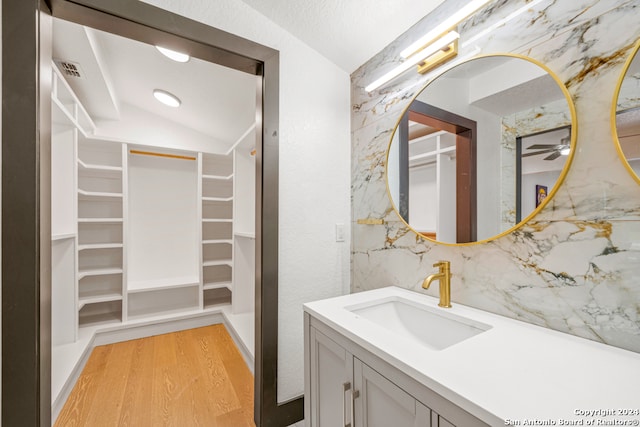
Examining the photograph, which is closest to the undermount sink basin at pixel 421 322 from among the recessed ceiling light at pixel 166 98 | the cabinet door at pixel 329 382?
the cabinet door at pixel 329 382

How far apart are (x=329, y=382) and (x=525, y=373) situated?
2.18 feet

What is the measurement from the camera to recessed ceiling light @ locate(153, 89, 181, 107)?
2.51m

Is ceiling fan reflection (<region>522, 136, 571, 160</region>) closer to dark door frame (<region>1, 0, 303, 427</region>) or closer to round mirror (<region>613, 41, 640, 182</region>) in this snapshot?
round mirror (<region>613, 41, 640, 182</region>)

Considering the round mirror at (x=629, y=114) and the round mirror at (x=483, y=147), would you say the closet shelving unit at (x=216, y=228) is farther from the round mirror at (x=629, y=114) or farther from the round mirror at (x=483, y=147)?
the round mirror at (x=629, y=114)

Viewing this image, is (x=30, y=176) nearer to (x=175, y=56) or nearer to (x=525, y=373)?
(x=175, y=56)

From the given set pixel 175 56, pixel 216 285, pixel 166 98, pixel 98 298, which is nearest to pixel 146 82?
pixel 166 98

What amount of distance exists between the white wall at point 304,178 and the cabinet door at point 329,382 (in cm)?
47

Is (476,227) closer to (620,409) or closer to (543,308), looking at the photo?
(543,308)

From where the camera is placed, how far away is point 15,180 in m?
1.00

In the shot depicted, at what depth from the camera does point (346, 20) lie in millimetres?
1438

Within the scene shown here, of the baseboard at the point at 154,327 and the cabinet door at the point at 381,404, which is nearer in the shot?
the cabinet door at the point at 381,404

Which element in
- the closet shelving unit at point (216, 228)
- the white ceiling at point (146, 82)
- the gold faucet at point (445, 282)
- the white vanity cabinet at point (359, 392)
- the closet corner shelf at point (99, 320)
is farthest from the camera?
the closet shelving unit at point (216, 228)

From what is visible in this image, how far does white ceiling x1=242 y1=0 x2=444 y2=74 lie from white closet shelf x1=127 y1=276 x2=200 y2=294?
2651 millimetres

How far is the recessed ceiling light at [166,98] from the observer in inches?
98.7
